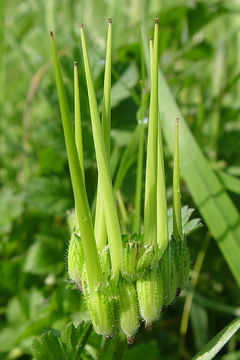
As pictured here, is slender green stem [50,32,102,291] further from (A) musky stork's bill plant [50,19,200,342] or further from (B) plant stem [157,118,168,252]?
(B) plant stem [157,118,168,252]

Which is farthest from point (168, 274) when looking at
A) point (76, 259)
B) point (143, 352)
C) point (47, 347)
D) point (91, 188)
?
point (91, 188)

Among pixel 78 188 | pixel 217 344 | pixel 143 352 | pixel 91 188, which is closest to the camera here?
pixel 78 188

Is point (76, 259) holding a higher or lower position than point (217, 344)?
higher

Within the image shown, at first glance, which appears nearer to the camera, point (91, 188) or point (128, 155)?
point (128, 155)

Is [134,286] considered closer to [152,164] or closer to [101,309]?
[101,309]

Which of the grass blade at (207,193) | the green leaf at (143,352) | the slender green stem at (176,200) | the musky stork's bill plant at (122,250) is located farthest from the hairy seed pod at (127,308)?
the grass blade at (207,193)

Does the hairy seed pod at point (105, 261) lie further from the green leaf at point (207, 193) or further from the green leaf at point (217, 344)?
the green leaf at point (207, 193)

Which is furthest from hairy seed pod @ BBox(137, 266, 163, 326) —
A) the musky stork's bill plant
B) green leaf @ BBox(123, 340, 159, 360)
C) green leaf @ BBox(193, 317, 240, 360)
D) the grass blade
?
the grass blade

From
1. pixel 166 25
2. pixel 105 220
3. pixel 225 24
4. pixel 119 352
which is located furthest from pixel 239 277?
pixel 225 24
